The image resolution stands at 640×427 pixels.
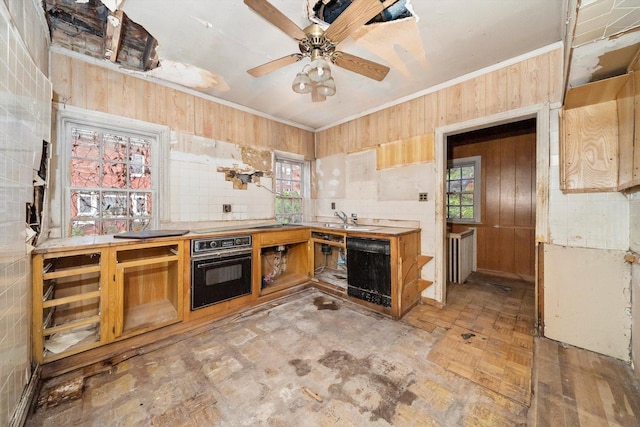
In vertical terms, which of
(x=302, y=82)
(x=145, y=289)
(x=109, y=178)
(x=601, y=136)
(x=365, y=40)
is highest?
(x=365, y=40)

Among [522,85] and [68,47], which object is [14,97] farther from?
[522,85]

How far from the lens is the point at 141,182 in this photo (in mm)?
2635

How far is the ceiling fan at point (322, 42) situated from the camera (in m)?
1.37

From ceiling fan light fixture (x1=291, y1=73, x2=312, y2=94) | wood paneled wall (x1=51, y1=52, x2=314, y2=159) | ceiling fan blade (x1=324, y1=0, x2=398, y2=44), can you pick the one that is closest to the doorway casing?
ceiling fan blade (x1=324, y1=0, x2=398, y2=44)

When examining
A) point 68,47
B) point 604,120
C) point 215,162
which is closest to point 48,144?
point 68,47

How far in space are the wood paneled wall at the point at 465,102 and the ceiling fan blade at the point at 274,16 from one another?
1.88 m

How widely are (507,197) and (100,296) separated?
534 centimetres

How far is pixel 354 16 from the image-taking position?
143 centimetres

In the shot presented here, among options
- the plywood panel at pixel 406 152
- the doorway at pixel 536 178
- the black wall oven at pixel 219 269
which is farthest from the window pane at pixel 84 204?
the doorway at pixel 536 178

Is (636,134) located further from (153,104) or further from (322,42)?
(153,104)

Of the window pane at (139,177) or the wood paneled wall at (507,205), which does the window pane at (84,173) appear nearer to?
the window pane at (139,177)

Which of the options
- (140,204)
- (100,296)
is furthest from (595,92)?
(140,204)

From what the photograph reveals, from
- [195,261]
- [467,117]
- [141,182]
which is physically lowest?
[195,261]

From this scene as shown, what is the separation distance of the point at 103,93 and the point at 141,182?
2.95ft
